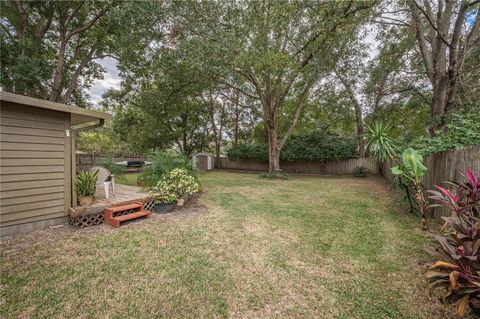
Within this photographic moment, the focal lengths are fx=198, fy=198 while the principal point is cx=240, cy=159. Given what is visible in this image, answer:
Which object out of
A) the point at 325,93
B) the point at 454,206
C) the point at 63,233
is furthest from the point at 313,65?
the point at 63,233

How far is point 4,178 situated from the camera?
2.79 metres

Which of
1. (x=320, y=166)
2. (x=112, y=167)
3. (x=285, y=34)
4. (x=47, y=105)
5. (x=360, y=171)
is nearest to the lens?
(x=47, y=105)

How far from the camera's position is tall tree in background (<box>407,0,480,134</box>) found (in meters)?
5.24

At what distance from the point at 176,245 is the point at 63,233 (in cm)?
185

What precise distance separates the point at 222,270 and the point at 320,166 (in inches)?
463

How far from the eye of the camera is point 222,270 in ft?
7.34

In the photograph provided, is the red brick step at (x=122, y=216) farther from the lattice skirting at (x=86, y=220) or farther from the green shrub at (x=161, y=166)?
the green shrub at (x=161, y=166)

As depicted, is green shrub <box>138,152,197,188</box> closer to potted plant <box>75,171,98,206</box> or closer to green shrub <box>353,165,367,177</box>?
Result: potted plant <box>75,171,98,206</box>

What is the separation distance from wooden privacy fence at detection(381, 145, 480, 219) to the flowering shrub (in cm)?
469

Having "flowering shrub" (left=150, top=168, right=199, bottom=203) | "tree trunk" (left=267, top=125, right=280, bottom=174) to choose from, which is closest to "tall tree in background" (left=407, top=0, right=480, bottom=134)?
"tree trunk" (left=267, top=125, right=280, bottom=174)

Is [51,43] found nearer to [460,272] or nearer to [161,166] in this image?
[161,166]

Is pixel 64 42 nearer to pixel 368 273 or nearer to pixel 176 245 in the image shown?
pixel 176 245

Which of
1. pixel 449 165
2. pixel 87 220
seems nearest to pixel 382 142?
pixel 449 165

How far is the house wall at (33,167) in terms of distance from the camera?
283 centimetres
